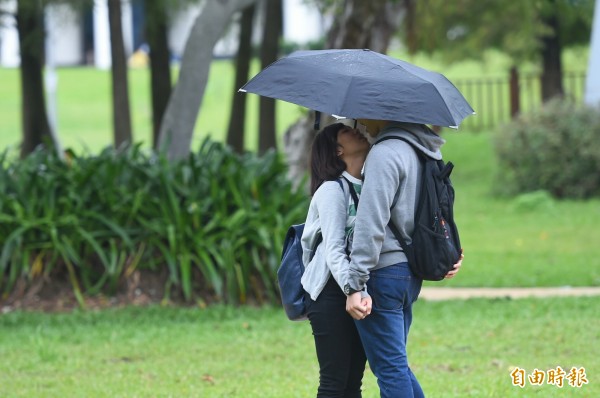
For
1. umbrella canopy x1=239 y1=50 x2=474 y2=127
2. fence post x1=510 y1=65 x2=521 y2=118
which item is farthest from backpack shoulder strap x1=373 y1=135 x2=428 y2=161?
fence post x1=510 y1=65 x2=521 y2=118

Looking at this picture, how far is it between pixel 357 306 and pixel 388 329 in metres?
0.21

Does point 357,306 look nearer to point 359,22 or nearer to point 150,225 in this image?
point 150,225

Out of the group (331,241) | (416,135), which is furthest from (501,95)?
(331,241)

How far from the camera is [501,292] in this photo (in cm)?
1033

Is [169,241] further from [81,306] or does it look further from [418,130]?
[418,130]

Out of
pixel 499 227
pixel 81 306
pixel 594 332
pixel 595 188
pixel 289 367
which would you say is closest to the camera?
pixel 289 367

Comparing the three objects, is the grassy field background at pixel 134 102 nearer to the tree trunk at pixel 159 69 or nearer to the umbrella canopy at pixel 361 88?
the tree trunk at pixel 159 69

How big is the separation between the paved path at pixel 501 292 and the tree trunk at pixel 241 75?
→ 25.8 feet

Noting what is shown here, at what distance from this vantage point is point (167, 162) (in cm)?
948

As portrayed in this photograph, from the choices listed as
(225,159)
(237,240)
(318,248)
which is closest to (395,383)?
(318,248)

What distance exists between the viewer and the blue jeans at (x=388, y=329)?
4.35 m

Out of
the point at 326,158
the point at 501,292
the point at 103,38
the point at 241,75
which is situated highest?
the point at 326,158

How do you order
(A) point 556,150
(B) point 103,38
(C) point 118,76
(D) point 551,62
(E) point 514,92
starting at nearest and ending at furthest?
(C) point 118,76, (A) point 556,150, (E) point 514,92, (D) point 551,62, (B) point 103,38

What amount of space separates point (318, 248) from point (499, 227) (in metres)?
11.0
